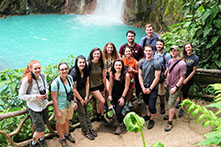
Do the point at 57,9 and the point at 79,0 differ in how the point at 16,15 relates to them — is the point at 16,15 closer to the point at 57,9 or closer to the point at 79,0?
the point at 57,9

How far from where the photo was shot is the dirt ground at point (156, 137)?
388 cm

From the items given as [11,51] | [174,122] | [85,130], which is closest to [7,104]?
[85,130]

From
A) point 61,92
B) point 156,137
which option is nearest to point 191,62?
point 156,137

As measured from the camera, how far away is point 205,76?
16.5 feet

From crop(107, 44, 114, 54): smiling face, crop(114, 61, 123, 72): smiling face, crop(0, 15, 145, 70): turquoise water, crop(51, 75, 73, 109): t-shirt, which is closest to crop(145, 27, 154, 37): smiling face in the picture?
crop(107, 44, 114, 54): smiling face

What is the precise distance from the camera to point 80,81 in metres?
4.09

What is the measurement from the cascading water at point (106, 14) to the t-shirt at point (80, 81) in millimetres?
15096

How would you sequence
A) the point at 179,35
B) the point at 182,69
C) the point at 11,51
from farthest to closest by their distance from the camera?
1. the point at 11,51
2. the point at 179,35
3. the point at 182,69

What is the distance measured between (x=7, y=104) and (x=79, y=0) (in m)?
19.6

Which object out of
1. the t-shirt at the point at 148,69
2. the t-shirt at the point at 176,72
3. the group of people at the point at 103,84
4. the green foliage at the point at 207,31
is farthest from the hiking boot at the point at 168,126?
the green foliage at the point at 207,31

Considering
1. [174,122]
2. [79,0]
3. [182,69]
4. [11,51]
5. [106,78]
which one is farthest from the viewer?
[79,0]

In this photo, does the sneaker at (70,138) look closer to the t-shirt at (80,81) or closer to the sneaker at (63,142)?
the sneaker at (63,142)

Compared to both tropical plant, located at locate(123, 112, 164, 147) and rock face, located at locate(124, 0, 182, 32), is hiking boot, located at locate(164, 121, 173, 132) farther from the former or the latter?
rock face, located at locate(124, 0, 182, 32)

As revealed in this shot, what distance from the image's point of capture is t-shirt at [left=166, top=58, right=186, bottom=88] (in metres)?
4.17
